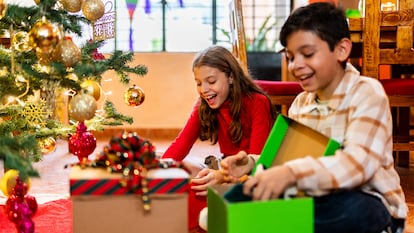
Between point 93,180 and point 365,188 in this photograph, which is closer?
point 93,180

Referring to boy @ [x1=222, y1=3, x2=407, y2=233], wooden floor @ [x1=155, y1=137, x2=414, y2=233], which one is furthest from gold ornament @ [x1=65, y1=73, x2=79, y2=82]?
boy @ [x1=222, y1=3, x2=407, y2=233]

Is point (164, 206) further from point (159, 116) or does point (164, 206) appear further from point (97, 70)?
point (159, 116)

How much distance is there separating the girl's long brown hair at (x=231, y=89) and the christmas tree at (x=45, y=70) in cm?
33

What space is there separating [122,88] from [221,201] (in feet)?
12.5

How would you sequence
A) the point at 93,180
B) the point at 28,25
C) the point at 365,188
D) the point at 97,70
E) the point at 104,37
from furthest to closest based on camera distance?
1. the point at 104,37
2. the point at 28,25
3. the point at 97,70
4. the point at 365,188
5. the point at 93,180

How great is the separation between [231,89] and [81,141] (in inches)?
23.3

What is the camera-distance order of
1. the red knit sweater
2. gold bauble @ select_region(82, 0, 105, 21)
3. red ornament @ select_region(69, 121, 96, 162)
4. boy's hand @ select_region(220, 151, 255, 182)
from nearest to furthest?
boy's hand @ select_region(220, 151, 255, 182), the red knit sweater, gold bauble @ select_region(82, 0, 105, 21), red ornament @ select_region(69, 121, 96, 162)

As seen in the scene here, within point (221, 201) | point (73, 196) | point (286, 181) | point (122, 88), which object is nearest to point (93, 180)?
point (73, 196)

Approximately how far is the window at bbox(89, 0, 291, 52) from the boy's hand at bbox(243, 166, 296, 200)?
12.8 feet

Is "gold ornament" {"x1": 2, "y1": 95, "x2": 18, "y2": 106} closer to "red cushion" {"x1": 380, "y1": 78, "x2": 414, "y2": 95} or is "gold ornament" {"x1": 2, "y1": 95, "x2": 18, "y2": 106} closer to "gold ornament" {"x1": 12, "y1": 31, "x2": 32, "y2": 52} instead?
"gold ornament" {"x1": 12, "y1": 31, "x2": 32, "y2": 52}

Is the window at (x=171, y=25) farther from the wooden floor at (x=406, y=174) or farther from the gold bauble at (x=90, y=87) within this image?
the gold bauble at (x=90, y=87)

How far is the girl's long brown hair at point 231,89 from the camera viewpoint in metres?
1.74

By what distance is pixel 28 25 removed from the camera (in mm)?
1779

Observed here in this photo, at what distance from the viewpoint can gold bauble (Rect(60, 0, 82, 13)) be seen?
177 centimetres
